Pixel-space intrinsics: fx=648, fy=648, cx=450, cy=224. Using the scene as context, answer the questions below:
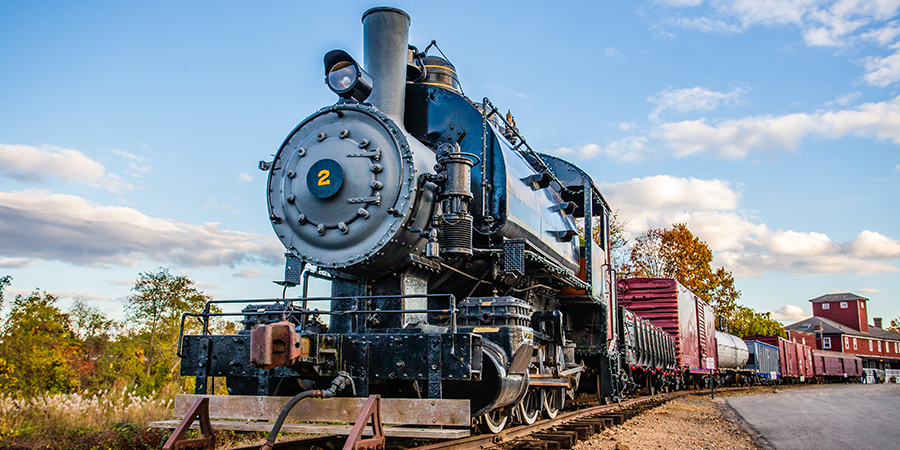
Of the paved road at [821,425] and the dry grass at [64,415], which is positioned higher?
the dry grass at [64,415]

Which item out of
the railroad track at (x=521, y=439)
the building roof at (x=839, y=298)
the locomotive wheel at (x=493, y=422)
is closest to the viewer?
the railroad track at (x=521, y=439)

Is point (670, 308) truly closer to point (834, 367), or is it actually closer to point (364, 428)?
point (364, 428)

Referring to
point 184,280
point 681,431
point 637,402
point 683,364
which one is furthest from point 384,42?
point 683,364

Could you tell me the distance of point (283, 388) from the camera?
6.11 m

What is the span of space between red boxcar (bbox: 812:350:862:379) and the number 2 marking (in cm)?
4494

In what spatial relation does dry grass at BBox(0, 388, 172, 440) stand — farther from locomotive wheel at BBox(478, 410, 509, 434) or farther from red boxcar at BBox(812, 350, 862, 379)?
red boxcar at BBox(812, 350, 862, 379)

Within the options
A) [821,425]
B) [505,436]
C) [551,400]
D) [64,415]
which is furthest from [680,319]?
[64,415]

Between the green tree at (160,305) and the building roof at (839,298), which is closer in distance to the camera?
the green tree at (160,305)

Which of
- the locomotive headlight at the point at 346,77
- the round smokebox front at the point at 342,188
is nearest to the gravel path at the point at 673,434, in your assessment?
the round smokebox front at the point at 342,188

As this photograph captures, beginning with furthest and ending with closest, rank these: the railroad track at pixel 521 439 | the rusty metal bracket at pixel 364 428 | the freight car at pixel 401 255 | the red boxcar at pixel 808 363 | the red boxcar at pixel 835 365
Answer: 1. the red boxcar at pixel 835 365
2. the red boxcar at pixel 808 363
3. the railroad track at pixel 521 439
4. the freight car at pixel 401 255
5. the rusty metal bracket at pixel 364 428

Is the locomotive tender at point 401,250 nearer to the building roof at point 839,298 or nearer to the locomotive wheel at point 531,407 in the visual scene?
the locomotive wheel at point 531,407

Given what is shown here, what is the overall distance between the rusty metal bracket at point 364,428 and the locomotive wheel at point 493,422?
5.55ft

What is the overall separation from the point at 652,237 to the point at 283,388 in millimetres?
35109

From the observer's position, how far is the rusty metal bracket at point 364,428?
449cm
